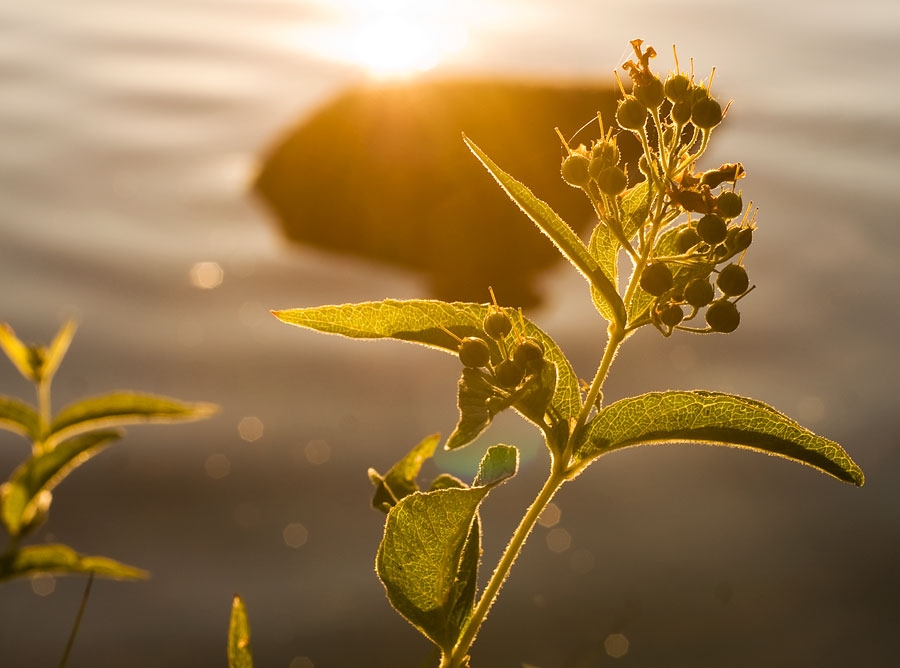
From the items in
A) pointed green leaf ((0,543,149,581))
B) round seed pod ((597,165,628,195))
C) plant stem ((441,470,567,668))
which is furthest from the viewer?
pointed green leaf ((0,543,149,581))

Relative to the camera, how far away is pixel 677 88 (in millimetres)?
1728

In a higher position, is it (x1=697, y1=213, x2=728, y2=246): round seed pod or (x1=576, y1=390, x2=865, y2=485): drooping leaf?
(x1=697, y1=213, x2=728, y2=246): round seed pod

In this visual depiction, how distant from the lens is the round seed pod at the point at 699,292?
1.61 meters

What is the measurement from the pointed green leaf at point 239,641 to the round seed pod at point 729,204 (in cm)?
112

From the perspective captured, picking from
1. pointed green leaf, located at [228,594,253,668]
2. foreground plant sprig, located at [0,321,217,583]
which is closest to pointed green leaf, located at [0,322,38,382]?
foreground plant sprig, located at [0,321,217,583]

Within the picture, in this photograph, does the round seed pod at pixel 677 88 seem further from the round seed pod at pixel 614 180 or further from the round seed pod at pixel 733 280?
the round seed pod at pixel 733 280

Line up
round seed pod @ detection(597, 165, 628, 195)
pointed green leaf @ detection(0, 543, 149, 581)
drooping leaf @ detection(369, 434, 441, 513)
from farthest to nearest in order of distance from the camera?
1. pointed green leaf @ detection(0, 543, 149, 581)
2. drooping leaf @ detection(369, 434, 441, 513)
3. round seed pod @ detection(597, 165, 628, 195)

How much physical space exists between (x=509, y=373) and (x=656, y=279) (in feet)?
0.98

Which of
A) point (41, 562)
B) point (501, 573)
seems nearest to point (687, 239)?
point (501, 573)

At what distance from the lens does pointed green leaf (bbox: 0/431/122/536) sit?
255cm

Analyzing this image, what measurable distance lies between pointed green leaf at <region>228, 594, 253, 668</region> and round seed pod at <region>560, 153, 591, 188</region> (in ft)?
3.23

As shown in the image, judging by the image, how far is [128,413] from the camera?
273 centimetres

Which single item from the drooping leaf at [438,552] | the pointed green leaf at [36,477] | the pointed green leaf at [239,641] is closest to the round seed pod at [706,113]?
the drooping leaf at [438,552]

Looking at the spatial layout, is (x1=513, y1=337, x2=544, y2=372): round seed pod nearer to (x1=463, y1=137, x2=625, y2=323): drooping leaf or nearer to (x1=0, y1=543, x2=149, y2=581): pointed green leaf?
(x1=463, y1=137, x2=625, y2=323): drooping leaf
